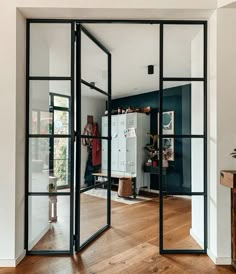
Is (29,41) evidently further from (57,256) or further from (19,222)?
(57,256)

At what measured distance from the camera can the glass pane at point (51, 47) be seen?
106 inches

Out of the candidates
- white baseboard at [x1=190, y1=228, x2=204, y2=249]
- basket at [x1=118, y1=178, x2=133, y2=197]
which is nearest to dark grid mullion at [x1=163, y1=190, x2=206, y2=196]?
white baseboard at [x1=190, y1=228, x2=204, y2=249]

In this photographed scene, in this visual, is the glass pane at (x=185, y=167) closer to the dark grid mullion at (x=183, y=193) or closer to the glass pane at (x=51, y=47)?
the dark grid mullion at (x=183, y=193)

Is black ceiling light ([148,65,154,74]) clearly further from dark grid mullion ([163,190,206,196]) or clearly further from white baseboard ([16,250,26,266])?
white baseboard ([16,250,26,266])

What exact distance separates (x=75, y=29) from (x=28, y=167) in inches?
65.5

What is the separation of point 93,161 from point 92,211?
711 mm

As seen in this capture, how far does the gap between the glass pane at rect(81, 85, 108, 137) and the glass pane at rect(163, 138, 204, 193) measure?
3.19ft

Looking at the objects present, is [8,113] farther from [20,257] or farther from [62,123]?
[20,257]

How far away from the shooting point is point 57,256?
2.58 metres

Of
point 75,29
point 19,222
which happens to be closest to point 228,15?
point 75,29

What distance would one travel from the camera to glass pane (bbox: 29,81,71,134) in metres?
2.69

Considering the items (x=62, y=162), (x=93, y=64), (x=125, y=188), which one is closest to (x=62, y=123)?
(x=62, y=162)

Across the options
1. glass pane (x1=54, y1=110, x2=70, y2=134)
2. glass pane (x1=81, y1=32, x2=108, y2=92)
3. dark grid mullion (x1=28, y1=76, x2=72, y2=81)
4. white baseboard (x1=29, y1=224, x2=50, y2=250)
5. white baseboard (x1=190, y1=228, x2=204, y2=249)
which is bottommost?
white baseboard (x1=190, y1=228, x2=204, y2=249)

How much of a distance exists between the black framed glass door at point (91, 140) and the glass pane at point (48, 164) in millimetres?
143
